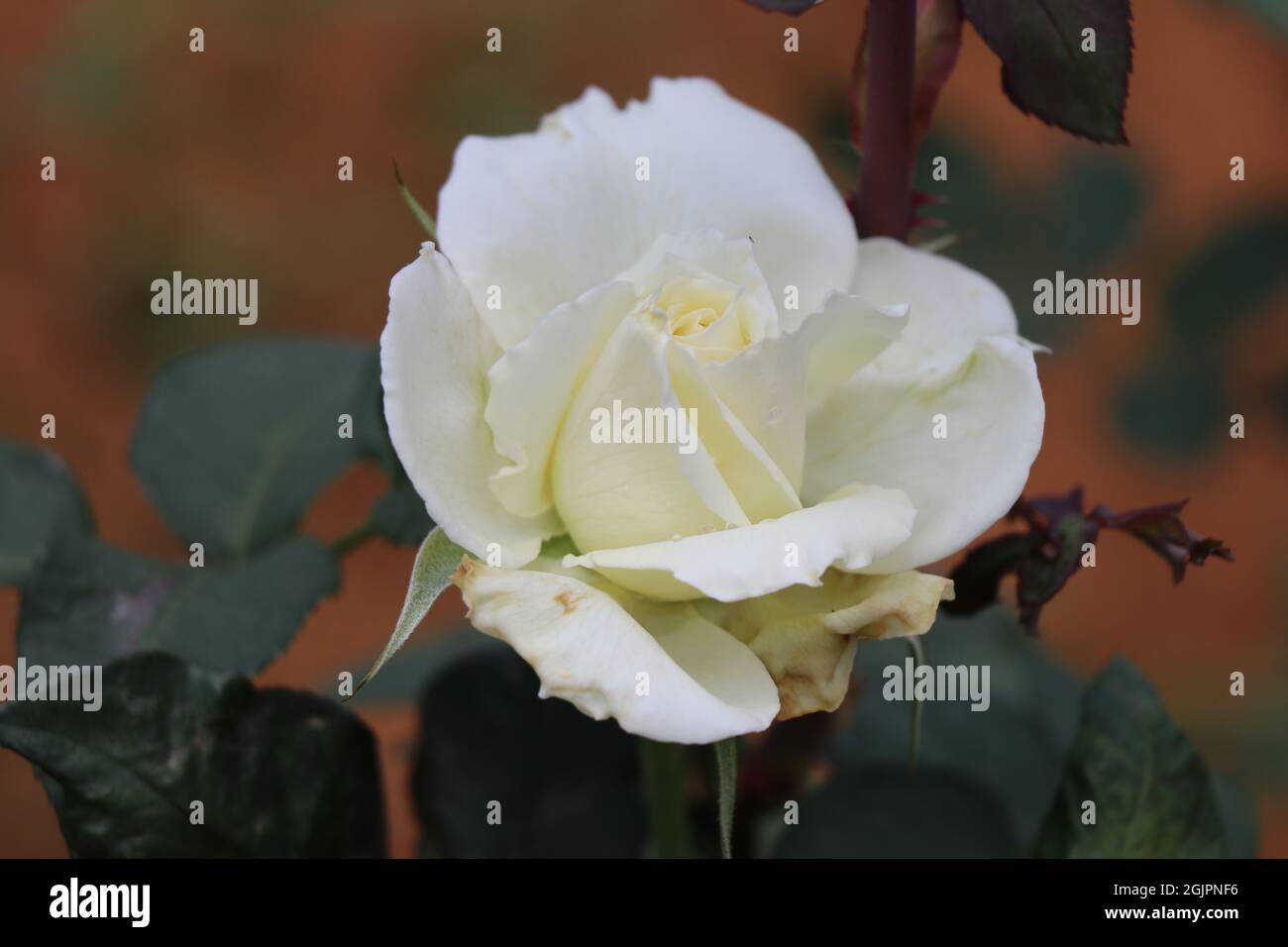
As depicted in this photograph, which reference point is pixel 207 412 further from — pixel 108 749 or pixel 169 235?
pixel 169 235

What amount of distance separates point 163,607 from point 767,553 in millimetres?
265

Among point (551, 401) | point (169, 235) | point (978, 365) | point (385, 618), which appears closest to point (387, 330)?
point (551, 401)

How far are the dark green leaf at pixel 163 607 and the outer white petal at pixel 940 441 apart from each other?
205mm

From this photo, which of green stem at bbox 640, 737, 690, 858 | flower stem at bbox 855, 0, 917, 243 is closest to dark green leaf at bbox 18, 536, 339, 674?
green stem at bbox 640, 737, 690, 858

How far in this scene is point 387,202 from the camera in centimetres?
212

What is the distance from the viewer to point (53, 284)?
2031 millimetres

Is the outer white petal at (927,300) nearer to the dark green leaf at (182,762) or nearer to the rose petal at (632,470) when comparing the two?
the rose petal at (632,470)

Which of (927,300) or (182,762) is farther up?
(927,300)

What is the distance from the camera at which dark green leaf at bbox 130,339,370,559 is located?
1.96 feet

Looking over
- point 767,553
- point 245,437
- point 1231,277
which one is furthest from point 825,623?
point 1231,277

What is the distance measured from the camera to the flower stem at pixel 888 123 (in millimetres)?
404

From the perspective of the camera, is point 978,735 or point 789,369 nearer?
point 789,369

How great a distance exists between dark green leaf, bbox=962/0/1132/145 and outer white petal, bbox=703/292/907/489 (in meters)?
0.08

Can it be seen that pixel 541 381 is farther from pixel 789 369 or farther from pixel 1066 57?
pixel 1066 57
